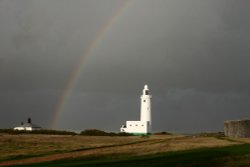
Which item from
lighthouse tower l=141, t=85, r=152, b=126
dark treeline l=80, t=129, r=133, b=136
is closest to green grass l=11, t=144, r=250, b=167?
dark treeline l=80, t=129, r=133, b=136

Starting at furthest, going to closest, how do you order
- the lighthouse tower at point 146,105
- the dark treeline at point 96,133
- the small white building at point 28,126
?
the small white building at point 28,126, the lighthouse tower at point 146,105, the dark treeline at point 96,133

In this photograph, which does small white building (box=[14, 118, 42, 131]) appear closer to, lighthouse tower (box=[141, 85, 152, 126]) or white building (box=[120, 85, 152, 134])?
white building (box=[120, 85, 152, 134])

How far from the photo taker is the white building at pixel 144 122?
121 metres

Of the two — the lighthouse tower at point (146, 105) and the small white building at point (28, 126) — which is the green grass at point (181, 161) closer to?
the lighthouse tower at point (146, 105)

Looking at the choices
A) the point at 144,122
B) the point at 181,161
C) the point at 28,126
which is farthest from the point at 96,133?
the point at 181,161

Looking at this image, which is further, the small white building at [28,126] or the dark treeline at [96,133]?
the small white building at [28,126]

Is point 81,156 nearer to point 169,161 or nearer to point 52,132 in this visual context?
point 169,161

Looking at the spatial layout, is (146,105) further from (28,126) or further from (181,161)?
(181,161)

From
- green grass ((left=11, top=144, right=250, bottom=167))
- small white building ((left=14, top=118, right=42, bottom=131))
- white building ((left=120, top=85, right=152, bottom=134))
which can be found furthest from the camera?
small white building ((left=14, top=118, right=42, bottom=131))

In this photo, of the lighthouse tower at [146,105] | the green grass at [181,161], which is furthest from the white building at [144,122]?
the green grass at [181,161]

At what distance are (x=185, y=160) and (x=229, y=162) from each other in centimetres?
355

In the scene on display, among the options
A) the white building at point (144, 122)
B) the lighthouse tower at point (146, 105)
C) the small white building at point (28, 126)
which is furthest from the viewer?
the small white building at point (28, 126)

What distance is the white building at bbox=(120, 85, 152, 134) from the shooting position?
121 metres

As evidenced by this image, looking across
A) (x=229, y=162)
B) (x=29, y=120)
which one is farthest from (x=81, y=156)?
(x=29, y=120)
